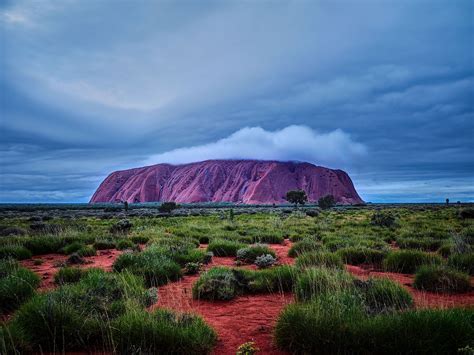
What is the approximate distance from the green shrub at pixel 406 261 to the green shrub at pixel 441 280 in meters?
1.87

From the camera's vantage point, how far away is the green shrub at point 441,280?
7.08 meters

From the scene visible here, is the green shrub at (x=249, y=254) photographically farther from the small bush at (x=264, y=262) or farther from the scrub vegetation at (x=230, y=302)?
the small bush at (x=264, y=262)

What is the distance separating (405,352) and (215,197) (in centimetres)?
17973

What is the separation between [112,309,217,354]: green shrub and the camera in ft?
13.7

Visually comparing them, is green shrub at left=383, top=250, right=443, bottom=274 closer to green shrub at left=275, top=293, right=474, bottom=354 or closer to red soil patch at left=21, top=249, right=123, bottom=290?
green shrub at left=275, top=293, right=474, bottom=354

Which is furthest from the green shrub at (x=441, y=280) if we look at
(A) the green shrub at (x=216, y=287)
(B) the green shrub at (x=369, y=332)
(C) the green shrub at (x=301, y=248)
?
(C) the green shrub at (x=301, y=248)

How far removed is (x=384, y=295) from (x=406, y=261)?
4.58 meters

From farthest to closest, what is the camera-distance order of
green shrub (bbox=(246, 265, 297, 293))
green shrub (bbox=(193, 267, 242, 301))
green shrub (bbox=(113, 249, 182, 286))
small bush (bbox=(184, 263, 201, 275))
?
1. small bush (bbox=(184, 263, 201, 275))
2. green shrub (bbox=(113, 249, 182, 286))
3. green shrub (bbox=(246, 265, 297, 293))
4. green shrub (bbox=(193, 267, 242, 301))

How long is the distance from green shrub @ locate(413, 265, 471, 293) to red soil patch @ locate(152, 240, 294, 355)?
3339 millimetres

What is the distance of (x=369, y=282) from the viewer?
21.1ft

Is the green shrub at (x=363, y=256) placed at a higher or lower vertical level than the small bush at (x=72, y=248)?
lower

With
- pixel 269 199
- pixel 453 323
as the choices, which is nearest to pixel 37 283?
pixel 453 323

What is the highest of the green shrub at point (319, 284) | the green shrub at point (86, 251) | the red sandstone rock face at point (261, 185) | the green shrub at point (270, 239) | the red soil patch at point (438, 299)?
the red sandstone rock face at point (261, 185)

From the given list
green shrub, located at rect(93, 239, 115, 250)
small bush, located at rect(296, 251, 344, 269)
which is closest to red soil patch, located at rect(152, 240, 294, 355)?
small bush, located at rect(296, 251, 344, 269)
